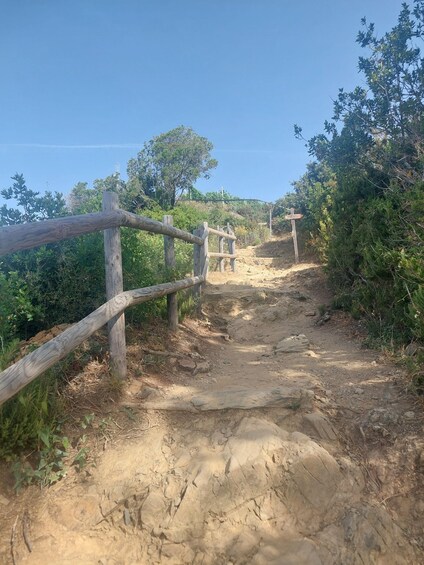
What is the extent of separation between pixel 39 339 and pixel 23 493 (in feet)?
4.60

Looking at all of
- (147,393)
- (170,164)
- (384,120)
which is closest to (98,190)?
(170,164)

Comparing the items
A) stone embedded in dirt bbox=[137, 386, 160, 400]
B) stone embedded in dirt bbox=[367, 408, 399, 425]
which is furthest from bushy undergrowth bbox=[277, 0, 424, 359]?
stone embedded in dirt bbox=[137, 386, 160, 400]

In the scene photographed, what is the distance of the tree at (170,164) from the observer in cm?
2566

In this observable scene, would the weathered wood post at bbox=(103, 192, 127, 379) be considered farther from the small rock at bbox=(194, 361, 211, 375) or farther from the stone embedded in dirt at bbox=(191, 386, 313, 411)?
the small rock at bbox=(194, 361, 211, 375)

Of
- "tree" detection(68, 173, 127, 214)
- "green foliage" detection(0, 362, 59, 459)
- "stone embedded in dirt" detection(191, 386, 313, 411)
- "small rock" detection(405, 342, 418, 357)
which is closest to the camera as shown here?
"green foliage" detection(0, 362, 59, 459)

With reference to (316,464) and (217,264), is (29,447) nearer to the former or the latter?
(316,464)

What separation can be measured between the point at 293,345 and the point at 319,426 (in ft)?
6.88

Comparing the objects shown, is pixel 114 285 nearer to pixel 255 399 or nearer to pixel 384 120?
pixel 255 399

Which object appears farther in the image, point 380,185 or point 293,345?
point 380,185

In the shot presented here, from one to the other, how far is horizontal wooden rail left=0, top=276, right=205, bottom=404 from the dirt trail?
65 cm

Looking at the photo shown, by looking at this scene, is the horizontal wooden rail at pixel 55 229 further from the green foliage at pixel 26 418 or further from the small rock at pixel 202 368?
the small rock at pixel 202 368

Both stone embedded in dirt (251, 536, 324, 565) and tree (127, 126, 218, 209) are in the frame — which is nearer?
stone embedded in dirt (251, 536, 324, 565)

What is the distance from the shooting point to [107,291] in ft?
10.2

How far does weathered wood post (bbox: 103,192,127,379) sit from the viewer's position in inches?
122
